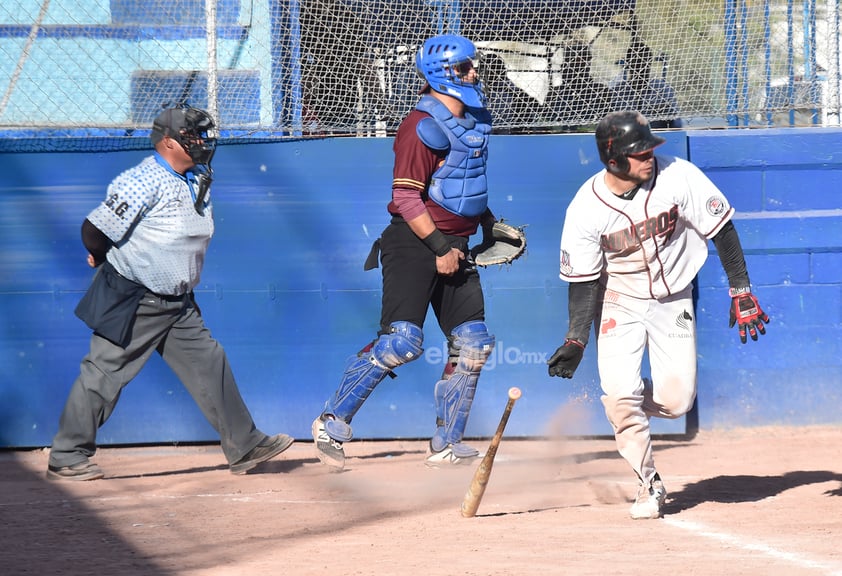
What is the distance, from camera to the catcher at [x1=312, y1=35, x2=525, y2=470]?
607cm

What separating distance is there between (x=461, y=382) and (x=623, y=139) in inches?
67.9

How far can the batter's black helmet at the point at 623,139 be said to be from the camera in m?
5.29

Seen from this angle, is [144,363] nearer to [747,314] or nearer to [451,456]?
[451,456]

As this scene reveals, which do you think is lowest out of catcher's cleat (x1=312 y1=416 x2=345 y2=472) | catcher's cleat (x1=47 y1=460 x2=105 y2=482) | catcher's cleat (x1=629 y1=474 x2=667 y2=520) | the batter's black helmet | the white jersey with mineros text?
catcher's cleat (x1=47 y1=460 x2=105 y2=482)

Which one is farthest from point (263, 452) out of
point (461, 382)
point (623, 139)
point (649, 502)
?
point (623, 139)

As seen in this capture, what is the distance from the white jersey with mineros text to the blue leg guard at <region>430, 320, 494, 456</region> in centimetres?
87

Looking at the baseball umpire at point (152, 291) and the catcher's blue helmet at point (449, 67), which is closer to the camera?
the catcher's blue helmet at point (449, 67)

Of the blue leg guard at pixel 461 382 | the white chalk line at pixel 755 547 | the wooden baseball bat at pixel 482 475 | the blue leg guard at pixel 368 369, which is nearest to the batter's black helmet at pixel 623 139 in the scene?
the wooden baseball bat at pixel 482 475

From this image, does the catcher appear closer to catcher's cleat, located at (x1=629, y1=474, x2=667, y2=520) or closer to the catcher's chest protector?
the catcher's chest protector

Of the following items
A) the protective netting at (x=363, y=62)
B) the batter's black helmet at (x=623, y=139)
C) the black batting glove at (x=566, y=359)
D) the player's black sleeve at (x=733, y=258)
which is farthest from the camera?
the protective netting at (x=363, y=62)

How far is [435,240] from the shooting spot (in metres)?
6.04

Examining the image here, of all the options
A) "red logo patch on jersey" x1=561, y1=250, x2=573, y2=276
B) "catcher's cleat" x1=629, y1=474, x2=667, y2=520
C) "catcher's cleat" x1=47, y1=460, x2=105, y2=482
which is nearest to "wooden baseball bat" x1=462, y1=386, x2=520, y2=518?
"red logo patch on jersey" x1=561, y1=250, x2=573, y2=276

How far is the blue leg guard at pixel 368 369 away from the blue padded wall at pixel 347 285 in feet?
5.11

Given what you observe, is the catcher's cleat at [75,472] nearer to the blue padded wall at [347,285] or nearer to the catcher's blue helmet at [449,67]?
the blue padded wall at [347,285]
